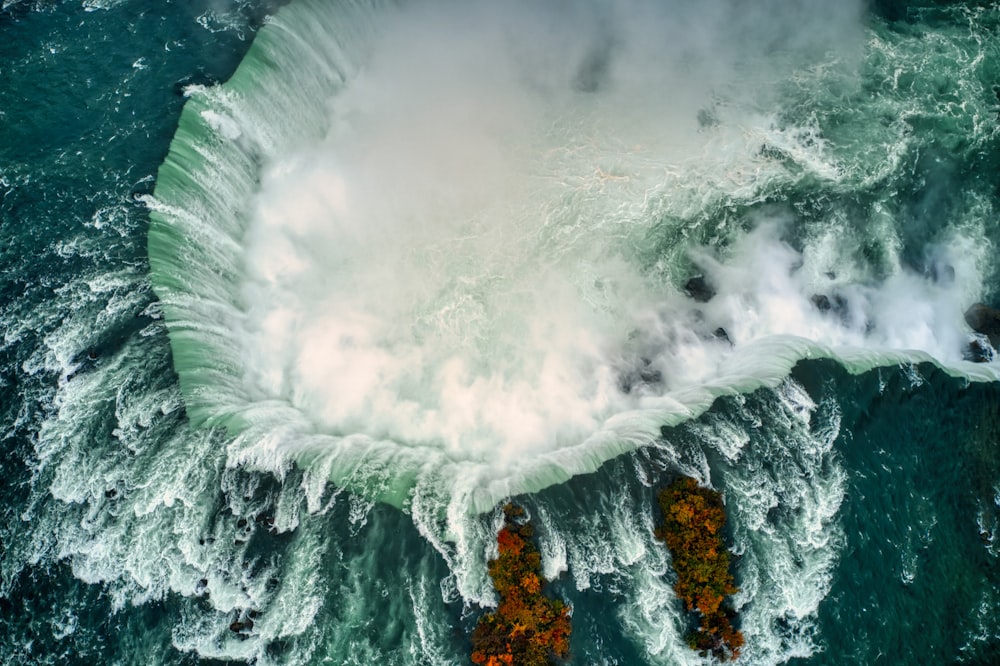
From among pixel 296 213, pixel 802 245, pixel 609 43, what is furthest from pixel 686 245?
pixel 296 213

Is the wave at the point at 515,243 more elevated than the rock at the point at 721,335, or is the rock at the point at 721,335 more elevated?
the wave at the point at 515,243

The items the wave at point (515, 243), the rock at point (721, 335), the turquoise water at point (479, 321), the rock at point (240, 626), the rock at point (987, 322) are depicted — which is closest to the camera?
the rock at point (240, 626)

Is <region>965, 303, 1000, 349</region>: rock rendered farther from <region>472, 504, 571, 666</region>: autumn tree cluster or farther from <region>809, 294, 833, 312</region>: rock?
<region>472, 504, 571, 666</region>: autumn tree cluster

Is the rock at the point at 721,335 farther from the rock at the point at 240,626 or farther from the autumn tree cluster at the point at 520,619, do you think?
the rock at the point at 240,626

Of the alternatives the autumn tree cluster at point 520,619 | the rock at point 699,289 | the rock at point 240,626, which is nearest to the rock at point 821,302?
the rock at point 699,289

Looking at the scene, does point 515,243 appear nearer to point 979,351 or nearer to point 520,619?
point 520,619

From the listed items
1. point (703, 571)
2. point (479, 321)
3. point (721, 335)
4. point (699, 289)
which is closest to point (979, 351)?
point (721, 335)

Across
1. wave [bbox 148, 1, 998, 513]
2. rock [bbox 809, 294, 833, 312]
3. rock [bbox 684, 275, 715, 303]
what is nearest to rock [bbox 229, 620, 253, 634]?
wave [bbox 148, 1, 998, 513]
